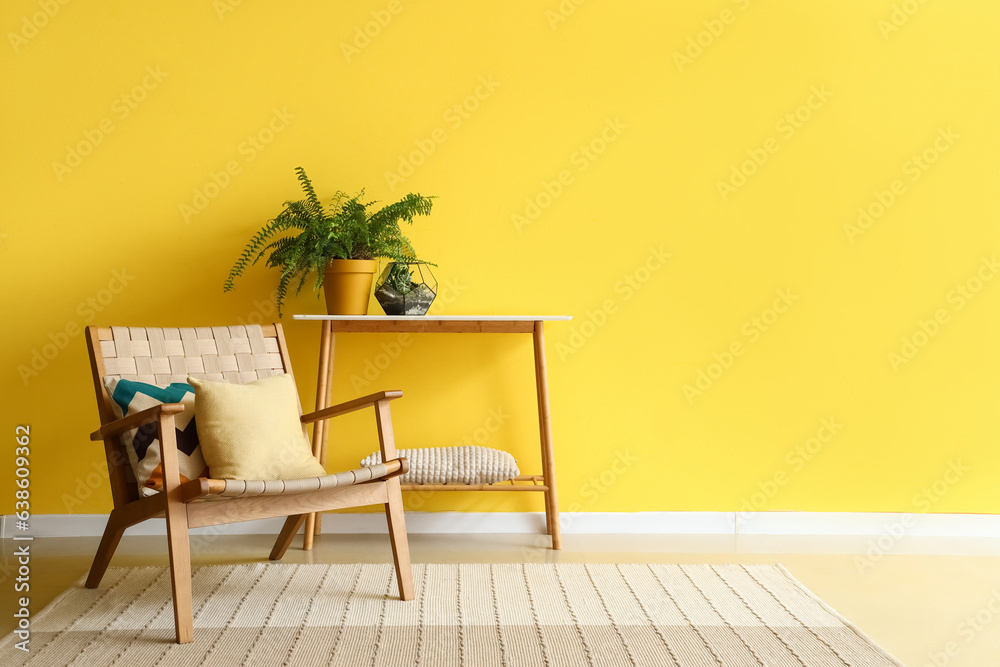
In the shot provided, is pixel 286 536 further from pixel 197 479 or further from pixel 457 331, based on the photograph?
pixel 457 331

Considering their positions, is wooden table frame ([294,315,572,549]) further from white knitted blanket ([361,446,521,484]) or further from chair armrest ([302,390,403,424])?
chair armrest ([302,390,403,424])

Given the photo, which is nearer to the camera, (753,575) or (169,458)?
(169,458)

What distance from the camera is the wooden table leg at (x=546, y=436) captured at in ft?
9.75

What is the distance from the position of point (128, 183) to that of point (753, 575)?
268 cm

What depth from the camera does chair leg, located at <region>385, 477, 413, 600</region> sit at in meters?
2.31

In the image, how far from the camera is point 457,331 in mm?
2953

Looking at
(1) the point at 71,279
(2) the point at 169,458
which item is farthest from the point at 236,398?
(1) the point at 71,279

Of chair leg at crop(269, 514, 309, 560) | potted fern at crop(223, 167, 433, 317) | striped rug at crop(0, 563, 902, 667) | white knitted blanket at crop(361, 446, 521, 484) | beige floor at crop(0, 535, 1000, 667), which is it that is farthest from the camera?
potted fern at crop(223, 167, 433, 317)

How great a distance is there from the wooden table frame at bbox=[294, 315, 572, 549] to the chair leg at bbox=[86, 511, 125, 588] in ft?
2.35

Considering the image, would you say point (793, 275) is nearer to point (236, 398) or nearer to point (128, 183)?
point (236, 398)

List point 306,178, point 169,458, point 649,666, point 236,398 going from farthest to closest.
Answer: point 306,178 → point 236,398 → point 169,458 → point 649,666

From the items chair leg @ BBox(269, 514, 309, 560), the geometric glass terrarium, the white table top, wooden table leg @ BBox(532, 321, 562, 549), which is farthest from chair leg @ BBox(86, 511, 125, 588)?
wooden table leg @ BBox(532, 321, 562, 549)

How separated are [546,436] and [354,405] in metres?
0.82

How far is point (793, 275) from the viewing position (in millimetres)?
3270
